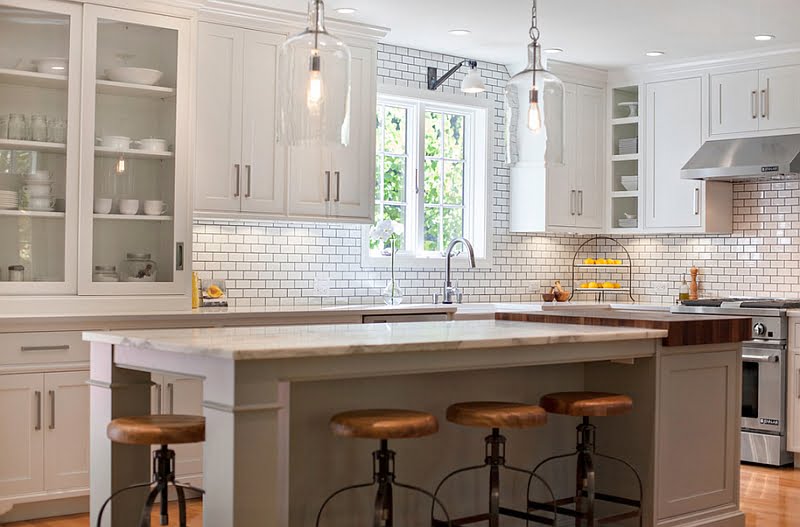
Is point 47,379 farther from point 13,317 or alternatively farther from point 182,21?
point 182,21

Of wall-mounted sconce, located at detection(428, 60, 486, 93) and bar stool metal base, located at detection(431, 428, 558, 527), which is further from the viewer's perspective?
wall-mounted sconce, located at detection(428, 60, 486, 93)

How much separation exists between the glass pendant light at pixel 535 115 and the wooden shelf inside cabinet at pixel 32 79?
240 centimetres

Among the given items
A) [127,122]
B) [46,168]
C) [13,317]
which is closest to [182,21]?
[127,122]

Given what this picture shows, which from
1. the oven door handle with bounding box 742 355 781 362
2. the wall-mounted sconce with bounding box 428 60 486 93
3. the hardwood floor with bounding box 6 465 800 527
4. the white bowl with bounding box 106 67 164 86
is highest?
the wall-mounted sconce with bounding box 428 60 486 93

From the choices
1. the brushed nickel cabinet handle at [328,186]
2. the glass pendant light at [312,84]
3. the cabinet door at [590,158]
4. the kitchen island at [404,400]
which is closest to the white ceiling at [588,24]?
the cabinet door at [590,158]

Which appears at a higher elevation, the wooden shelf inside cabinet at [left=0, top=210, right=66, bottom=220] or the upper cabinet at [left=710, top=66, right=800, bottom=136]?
the upper cabinet at [left=710, top=66, right=800, bottom=136]

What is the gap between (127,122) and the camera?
535cm

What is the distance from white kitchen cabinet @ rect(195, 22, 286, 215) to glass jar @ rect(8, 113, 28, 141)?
956mm

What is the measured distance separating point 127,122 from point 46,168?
48 cm

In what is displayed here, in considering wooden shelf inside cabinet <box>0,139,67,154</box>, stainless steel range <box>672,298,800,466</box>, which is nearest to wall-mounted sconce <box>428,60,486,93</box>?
stainless steel range <box>672,298,800,466</box>

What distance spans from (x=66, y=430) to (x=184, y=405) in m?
0.57

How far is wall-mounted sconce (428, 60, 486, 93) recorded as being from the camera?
657 cm

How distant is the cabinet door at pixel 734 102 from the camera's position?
272 inches

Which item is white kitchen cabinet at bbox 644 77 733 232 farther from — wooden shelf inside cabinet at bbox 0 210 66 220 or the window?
wooden shelf inside cabinet at bbox 0 210 66 220
